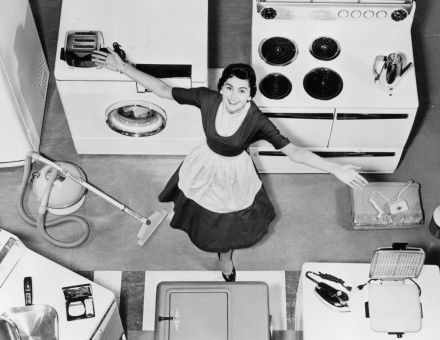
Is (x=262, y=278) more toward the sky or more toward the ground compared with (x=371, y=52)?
more toward the ground

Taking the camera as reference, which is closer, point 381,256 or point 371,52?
point 381,256

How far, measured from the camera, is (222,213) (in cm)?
401

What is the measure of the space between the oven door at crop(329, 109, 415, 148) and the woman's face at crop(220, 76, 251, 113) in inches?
34.2

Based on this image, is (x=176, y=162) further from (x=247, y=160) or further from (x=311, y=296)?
(x=311, y=296)

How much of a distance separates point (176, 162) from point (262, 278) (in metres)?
0.85

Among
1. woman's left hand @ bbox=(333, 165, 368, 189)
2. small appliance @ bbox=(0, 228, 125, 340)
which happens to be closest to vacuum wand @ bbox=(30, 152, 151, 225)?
small appliance @ bbox=(0, 228, 125, 340)

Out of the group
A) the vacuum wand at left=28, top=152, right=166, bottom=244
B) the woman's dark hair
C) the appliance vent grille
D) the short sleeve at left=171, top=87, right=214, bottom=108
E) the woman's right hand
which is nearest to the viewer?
the woman's dark hair

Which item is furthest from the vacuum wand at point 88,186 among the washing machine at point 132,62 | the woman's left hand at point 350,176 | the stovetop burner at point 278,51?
the woman's left hand at point 350,176

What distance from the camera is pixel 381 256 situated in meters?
3.53

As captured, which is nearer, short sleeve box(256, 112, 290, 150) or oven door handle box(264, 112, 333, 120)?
short sleeve box(256, 112, 290, 150)

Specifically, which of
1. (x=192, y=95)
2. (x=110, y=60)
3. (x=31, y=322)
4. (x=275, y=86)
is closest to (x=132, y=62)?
(x=110, y=60)

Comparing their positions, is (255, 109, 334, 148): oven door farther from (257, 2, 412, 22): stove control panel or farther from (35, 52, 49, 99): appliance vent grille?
(35, 52, 49, 99): appliance vent grille

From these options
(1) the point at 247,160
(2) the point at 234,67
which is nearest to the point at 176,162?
(1) the point at 247,160

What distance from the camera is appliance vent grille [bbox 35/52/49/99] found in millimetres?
4879
